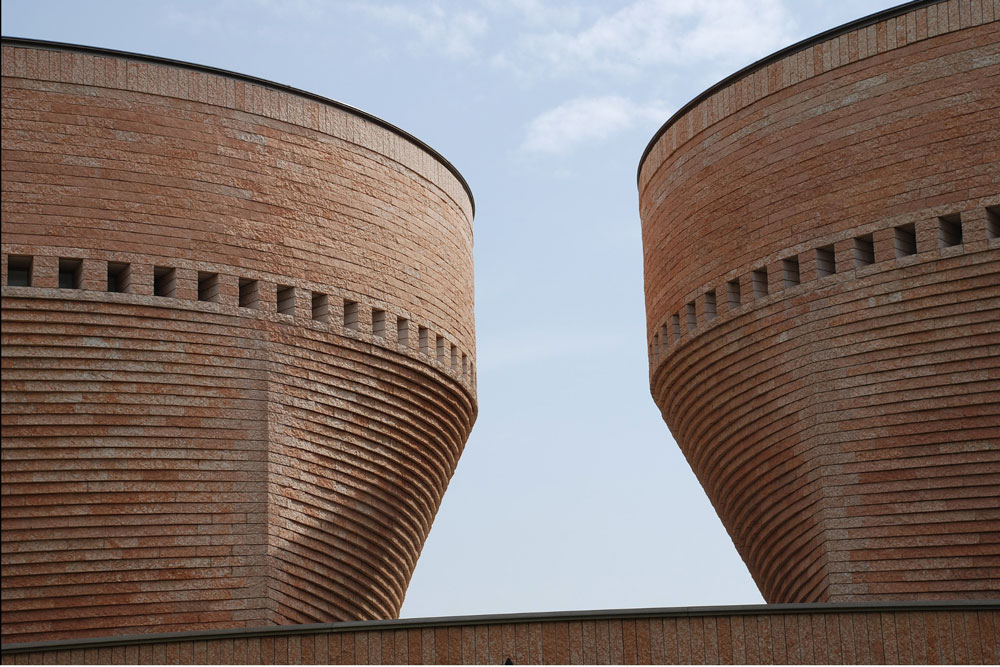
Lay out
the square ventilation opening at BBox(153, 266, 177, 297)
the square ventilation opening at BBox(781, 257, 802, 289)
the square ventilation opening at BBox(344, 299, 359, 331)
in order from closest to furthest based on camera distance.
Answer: the square ventilation opening at BBox(153, 266, 177, 297) → the square ventilation opening at BBox(781, 257, 802, 289) → the square ventilation opening at BBox(344, 299, 359, 331)

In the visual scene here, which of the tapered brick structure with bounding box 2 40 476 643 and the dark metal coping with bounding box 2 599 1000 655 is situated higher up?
the tapered brick structure with bounding box 2 40 476 643

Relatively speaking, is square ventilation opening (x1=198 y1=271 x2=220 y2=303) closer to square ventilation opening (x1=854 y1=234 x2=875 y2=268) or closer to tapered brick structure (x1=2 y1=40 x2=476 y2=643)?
tapered brick structure (x1=2 y1=40 x2=476 y2=643)

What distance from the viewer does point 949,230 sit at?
606 inches

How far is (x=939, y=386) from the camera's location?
593 inches

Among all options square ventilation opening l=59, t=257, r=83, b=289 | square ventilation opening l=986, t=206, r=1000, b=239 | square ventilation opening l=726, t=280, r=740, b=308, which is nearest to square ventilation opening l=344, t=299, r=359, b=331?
square ventilation opening l=59, t=257, r=83, b=289

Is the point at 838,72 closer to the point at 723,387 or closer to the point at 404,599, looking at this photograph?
the point at 723,387

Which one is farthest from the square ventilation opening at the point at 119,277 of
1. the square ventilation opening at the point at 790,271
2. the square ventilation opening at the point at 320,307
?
A: the square ventilation opening at the point at 790,271

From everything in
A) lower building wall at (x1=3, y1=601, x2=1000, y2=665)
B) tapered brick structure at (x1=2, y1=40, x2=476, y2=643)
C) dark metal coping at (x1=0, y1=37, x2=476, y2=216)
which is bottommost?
lower building wall at (x1=3, y1=601, x2=1000, y2=665)

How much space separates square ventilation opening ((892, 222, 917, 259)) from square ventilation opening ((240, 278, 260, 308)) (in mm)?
6280

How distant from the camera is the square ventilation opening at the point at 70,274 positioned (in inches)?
583

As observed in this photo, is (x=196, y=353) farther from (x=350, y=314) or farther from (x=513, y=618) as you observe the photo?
(x=513, y=618)

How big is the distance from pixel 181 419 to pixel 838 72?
294 inches

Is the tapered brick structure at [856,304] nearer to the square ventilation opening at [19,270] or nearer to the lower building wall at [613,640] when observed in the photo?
the lower building wall at [613,640]

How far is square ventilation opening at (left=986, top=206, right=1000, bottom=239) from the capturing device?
1498 cm
